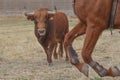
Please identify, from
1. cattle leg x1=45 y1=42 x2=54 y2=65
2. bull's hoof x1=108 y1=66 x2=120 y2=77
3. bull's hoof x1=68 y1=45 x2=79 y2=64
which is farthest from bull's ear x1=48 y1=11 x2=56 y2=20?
bull's hoof x1=108 y1=66 x2=120 y2=77

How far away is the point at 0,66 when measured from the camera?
1388 cm

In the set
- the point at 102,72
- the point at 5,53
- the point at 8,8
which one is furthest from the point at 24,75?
the point at 8,8

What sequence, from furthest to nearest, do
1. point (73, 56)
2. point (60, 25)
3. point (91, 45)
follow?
point (60, 25), point (73, 56), point (91, 45)

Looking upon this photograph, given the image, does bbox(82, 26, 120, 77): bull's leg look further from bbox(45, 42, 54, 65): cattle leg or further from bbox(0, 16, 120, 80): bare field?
bbox(45, 42, 54, 65): cattle leg

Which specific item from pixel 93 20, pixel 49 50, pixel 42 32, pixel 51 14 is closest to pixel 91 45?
pixel 93 20

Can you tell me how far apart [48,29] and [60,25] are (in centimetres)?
130

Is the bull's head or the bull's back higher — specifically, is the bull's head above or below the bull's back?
above

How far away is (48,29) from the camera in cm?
1538

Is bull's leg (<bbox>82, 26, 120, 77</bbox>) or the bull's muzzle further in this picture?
the bull's muzzle

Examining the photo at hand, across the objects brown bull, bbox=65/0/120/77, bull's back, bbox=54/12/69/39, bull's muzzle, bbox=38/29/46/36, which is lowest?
bull's back, bbox=54/12/69/39

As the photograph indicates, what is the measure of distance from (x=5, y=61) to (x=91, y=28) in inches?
281

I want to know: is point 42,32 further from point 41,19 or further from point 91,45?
point 91,45

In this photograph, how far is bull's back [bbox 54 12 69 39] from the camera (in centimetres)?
1636

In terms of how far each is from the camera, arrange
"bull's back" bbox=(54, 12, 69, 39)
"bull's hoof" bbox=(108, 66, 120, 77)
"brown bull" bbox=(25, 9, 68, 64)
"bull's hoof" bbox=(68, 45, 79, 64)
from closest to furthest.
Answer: "bull's hoof" bbox=(108, 66, 120, 77) < "bull's hoof" bbox=(68, 45, 79, 64) < "brown bull" bbox=(25, 9, 68, 64) < "bull's back" bbox=(54, 12, 69, 39)
